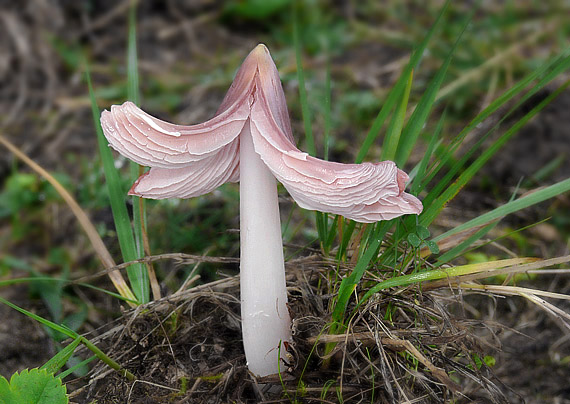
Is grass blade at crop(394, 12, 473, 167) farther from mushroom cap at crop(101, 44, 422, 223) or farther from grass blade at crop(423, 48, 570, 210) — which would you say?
mushroom cap at crop(101, 44, 422, 223)

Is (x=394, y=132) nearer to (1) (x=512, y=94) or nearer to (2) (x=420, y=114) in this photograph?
(2) (x=420, y=114)

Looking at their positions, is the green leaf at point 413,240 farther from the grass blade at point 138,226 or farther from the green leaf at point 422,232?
the grass blade at point 138,226

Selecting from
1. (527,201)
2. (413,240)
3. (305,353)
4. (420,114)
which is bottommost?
(305,353)

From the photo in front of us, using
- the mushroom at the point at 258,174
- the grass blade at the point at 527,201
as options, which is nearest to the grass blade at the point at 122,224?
the mushroom at the point at 258,174

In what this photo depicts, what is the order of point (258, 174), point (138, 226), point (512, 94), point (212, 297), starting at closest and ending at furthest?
point (258, 174), point (512, 94), point (212, 297), point (138, 226)

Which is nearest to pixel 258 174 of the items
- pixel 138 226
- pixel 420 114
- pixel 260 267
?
pixel 260 267

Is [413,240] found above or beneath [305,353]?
above

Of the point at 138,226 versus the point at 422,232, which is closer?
the point at 422,232

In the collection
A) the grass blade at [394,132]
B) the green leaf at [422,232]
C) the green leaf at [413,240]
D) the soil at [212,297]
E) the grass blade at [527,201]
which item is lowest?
the soil at [212,297]

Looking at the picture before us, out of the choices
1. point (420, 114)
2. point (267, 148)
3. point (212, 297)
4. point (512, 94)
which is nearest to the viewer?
point (267, 148)
